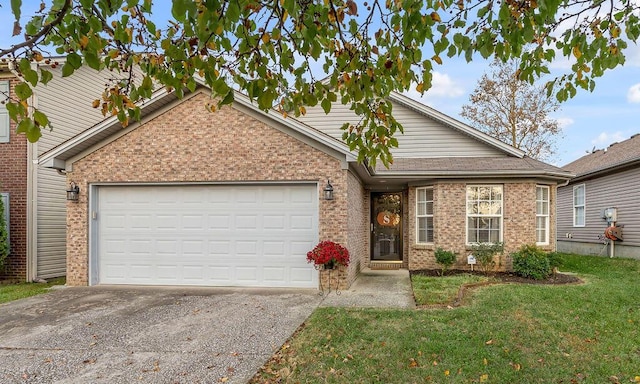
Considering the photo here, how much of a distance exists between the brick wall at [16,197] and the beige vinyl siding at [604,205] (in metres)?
17.5

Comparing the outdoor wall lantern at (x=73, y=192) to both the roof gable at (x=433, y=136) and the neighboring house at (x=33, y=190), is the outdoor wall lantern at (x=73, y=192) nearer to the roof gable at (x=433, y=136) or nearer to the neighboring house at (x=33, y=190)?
the neighboring house at (x=33, y=190)

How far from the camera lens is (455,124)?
1300 cm

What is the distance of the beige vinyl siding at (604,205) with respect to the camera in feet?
→ 45.2

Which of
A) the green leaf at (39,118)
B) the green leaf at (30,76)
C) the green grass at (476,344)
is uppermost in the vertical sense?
the green leaf at (30,76)

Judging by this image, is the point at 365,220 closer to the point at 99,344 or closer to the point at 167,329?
the point at 167,329

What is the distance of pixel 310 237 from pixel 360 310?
2555 mm

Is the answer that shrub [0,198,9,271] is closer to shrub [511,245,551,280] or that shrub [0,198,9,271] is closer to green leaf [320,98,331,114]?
green leaf [320,98,331,114]

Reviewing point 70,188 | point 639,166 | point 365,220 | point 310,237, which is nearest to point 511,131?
point 639,166

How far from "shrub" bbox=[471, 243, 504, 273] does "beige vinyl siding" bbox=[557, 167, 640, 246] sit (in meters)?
5.94

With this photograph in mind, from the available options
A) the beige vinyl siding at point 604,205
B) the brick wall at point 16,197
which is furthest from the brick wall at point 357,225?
the beige vinyl siding at point 604,205

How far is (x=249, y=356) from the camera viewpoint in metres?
4.95

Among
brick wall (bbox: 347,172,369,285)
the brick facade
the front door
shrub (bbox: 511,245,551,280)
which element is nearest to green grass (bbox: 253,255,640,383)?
shrub (bbox: 511,245,551,280)

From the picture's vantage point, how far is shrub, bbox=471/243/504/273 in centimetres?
1091

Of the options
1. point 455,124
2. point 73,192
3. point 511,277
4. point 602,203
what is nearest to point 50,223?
point 73,192
